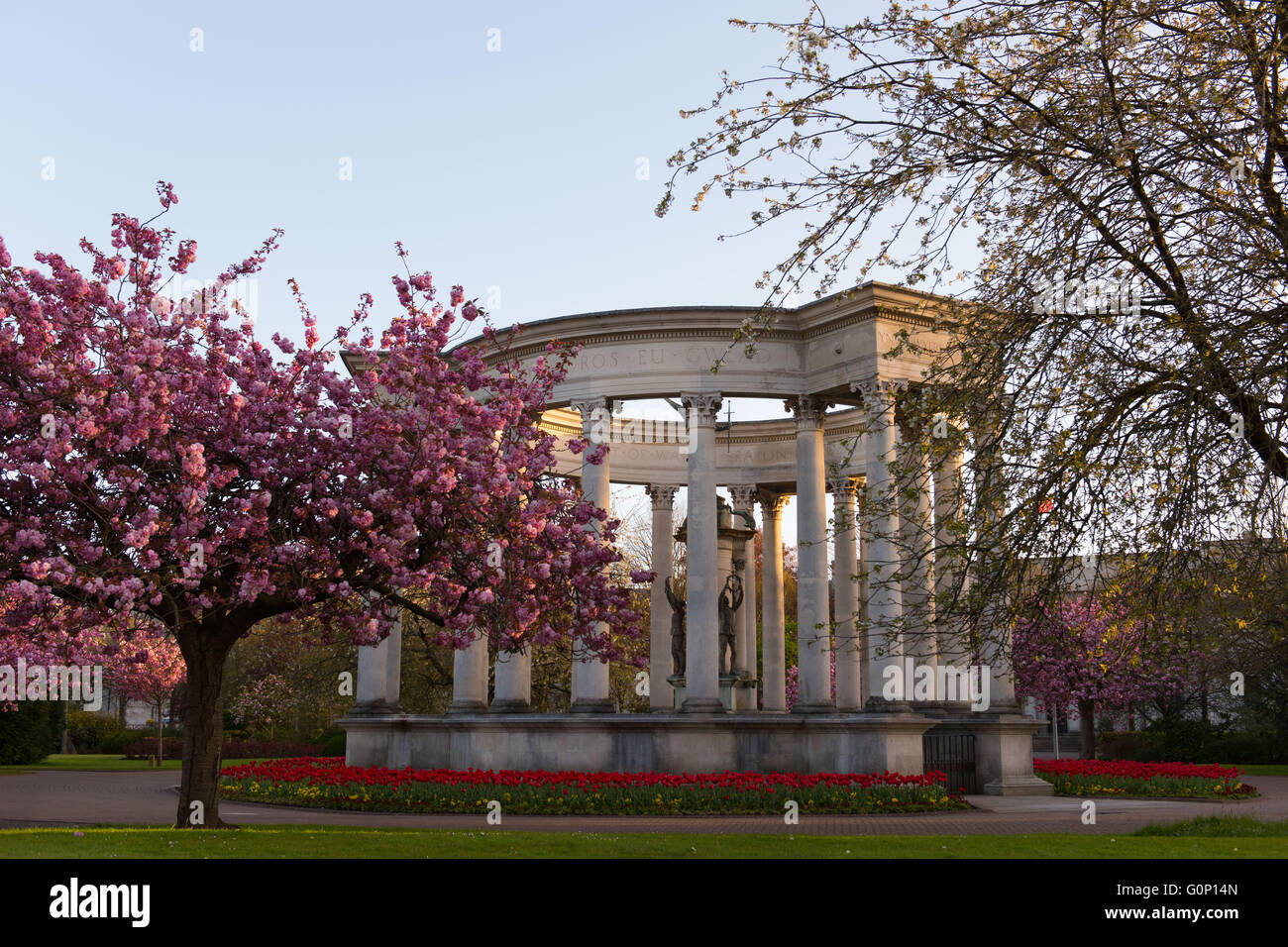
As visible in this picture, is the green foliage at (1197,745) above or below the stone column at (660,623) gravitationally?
below

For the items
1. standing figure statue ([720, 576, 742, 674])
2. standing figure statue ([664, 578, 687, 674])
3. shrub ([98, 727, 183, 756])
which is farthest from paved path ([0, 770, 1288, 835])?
Result: shrub ([98, 727, 183, 756])

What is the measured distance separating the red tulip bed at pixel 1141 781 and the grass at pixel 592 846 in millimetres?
16320

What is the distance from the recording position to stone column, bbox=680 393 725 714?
29297 mm

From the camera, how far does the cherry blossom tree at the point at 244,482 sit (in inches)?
594

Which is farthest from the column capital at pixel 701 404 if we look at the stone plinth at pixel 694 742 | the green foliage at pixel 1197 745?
the green foliage at pixel 1197 745

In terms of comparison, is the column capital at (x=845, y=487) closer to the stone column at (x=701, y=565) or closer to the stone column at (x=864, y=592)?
the stone column at (x=864, y=592)

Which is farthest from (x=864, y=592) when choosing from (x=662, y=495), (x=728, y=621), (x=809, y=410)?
(x=662, y=495)

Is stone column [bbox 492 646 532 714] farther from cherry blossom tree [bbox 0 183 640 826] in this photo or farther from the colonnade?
cherry blossom tree [bbox 0 183 640 826]

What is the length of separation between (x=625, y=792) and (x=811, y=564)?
7.80 meters

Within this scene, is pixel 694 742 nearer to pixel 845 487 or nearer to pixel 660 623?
pixel 660 623

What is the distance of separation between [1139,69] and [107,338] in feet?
43.8

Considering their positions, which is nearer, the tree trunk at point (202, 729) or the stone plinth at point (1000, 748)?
the tree trunk at point (202, 729)

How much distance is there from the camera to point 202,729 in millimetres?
18250
